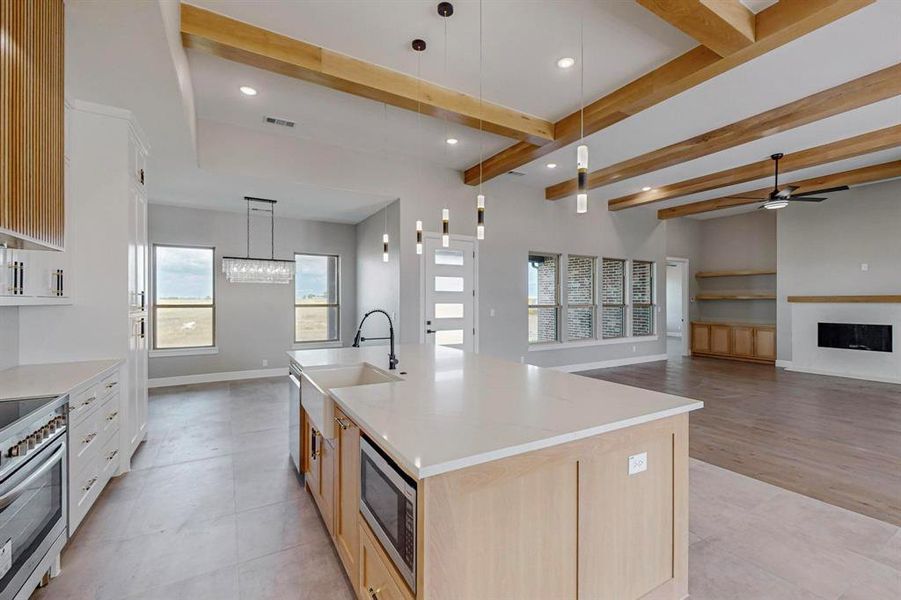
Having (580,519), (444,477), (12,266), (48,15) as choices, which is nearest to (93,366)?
(12,266)

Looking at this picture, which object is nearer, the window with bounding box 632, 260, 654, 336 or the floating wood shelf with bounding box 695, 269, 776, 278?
the floating wood shelf with bounding box 695, 269, 776, 278

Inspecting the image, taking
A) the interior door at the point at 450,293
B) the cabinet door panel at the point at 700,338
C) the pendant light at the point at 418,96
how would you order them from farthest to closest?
the cabinet door panel at the point at 700,338, the interior door at the point at 450,293, the pendant light at the point at 418,96

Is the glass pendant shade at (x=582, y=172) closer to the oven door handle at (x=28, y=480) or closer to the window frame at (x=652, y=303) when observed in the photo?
the oven door handle at (x=28, y=480)

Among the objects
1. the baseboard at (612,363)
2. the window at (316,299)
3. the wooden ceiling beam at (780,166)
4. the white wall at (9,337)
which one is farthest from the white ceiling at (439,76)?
the baseboard at (612,363)

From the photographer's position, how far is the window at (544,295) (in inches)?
288

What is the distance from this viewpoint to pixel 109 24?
2.12 meters

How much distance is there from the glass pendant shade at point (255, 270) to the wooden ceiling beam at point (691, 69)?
3627mm

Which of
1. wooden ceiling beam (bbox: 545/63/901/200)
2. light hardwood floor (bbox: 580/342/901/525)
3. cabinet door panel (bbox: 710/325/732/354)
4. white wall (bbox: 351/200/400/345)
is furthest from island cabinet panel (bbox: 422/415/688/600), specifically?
cabinet door panel (bbox: 710/325/732/354)

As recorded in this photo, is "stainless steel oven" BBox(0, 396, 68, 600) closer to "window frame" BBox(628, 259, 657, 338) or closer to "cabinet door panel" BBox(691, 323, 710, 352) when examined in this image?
"window frame" BBox(628, 259, 657, 338)

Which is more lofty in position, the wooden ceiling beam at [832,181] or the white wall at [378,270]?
the wooden ceiling beam at [832,181]

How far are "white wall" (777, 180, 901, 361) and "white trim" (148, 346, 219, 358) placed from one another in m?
10.3

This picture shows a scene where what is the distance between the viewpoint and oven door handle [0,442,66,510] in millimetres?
1515

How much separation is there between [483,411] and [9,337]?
3.28m

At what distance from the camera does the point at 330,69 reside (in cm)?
316
